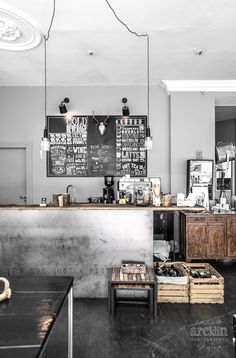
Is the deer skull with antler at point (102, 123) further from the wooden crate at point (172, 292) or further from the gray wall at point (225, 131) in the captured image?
the gray wall at point (225, 131)

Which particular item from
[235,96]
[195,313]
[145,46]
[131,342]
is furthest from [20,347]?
[235,96]

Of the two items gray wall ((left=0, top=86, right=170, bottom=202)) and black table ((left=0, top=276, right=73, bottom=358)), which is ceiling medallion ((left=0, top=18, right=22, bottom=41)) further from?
black table ((left=0, top=276, right=73, bottom=358))

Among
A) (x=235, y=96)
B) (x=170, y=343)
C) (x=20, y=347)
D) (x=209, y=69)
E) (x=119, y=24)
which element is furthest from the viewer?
(x=235, y=96)

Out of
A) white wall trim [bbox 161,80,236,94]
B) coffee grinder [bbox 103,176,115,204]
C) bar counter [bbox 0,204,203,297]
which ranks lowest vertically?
bar counter [bbox 0,204,203,297]

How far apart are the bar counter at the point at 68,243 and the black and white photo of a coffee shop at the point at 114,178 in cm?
1

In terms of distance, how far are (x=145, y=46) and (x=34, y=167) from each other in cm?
334

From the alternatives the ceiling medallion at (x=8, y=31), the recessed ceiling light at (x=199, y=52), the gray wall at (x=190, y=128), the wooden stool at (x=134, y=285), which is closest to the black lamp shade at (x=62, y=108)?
the ceiling medallion at (x=8, y=31)

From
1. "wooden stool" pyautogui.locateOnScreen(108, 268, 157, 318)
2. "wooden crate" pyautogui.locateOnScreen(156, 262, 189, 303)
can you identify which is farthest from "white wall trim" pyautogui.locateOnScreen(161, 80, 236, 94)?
"wooden stool" pyautogui.locateOnScreen(108, 268, 157, 318)

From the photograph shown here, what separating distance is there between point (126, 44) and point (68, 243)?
294 cm

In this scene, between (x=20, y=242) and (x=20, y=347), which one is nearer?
(x=20, y=347)

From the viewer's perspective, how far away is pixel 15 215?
12.2 feet

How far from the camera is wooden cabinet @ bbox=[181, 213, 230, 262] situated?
5.17 metres

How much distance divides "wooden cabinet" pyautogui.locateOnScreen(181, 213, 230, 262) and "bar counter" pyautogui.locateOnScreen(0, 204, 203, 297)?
187cm

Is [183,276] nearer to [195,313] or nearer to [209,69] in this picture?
[195,313]
